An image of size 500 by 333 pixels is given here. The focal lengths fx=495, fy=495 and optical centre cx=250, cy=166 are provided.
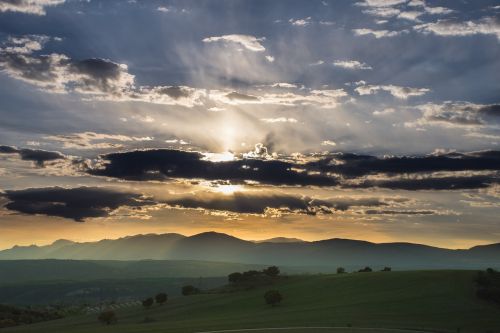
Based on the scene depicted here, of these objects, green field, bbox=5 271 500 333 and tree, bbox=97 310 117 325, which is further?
tree, bbox=97 310 117 325

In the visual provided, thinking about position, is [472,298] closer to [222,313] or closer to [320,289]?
[320,289]

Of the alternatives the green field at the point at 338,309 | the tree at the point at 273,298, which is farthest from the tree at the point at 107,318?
the tree at the point at 273,298

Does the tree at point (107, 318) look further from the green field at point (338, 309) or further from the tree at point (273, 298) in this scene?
the tree at point (273, 298)

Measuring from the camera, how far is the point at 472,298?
96.8 m

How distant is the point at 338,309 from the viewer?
94.9 meters

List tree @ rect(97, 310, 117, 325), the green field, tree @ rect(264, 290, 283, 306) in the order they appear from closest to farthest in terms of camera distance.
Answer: the green field
tree @ rect(97, 310, 117, 325)
tree @ rect(264, 290, 283, 306)

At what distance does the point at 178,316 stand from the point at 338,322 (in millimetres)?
47535

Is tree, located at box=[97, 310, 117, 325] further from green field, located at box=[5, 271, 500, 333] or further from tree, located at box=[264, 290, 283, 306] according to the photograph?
tree, located at box=[264, 290, 283, 306]

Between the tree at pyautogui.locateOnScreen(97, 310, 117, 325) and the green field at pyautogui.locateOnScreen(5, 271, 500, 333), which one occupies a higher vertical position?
the green field at pyautogui.locateOnScreen(5, 271, 500, 333)

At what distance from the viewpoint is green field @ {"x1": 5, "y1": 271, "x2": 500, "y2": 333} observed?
79875 mm

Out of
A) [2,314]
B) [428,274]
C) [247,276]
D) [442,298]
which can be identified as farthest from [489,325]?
[2,314]

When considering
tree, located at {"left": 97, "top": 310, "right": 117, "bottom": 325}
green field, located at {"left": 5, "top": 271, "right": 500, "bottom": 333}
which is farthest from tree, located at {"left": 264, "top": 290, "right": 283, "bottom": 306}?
tree, located at {"left": 97, "top": 310, "right": 117, "bottom": 325}

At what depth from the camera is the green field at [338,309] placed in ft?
262

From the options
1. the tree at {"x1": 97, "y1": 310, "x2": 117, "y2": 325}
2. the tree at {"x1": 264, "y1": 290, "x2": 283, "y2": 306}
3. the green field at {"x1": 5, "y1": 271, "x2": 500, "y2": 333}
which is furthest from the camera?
the tree at {"x1": 264, "y1": 290, "x2": 283, "y2": 306}
